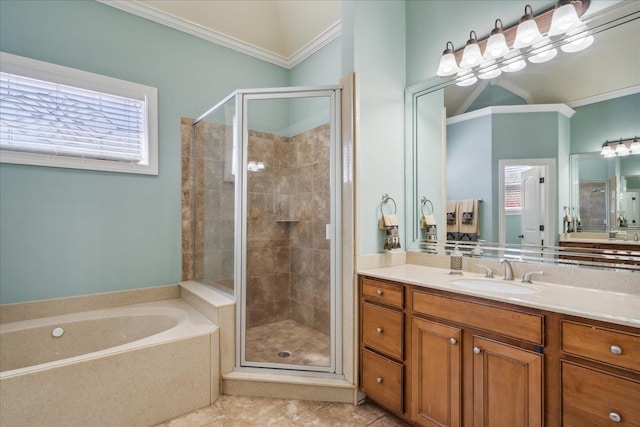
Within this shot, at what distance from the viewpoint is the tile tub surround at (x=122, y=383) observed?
1.52 metres

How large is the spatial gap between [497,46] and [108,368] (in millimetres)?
2883

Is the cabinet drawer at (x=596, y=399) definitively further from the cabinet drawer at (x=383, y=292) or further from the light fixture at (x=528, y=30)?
the light fixture at (x=528, y=30)

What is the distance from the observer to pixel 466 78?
2.04 metres

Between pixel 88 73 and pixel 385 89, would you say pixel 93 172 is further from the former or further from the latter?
pixel 385 89

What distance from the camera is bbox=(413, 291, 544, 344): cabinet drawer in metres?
1.25

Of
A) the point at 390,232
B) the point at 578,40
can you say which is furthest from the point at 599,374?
the point at 578,40

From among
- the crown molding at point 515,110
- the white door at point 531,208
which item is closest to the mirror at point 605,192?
the white door at point 531,208

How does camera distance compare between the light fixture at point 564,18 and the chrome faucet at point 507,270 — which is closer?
the light fixture at point 564,18

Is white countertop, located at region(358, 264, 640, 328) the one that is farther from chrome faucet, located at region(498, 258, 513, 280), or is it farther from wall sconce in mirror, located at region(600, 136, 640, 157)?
wall sconce in mirror, located at region(600, 136, 640, 157)

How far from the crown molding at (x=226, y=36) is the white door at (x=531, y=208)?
2.13m

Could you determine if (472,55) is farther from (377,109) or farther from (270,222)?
(270,222)

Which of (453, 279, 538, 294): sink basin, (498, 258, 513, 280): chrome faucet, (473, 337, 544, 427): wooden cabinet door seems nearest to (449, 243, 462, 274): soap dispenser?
(453, 279, 538, 294): sink basin

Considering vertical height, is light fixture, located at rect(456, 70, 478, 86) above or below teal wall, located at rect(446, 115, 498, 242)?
above

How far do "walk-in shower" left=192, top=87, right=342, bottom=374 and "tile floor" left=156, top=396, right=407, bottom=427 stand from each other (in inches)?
8.7
